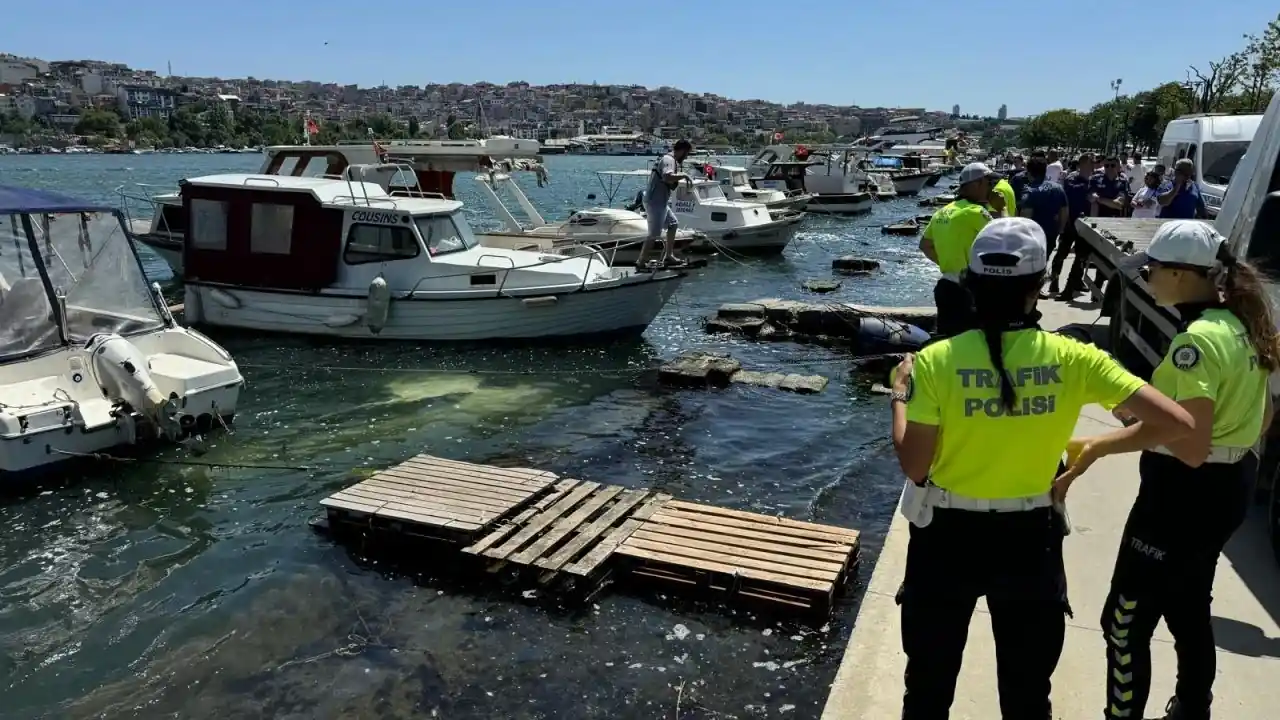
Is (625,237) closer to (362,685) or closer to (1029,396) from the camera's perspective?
(362,685)

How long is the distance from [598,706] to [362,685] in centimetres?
149

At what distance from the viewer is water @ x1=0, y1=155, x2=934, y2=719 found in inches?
223

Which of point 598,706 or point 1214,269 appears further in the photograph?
point 598,706

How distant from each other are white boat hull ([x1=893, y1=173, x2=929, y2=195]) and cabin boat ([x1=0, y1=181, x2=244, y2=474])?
4863 cm

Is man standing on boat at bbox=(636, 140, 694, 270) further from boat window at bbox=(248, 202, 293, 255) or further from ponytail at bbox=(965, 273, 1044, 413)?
ponytail at bbox=(965, 273, 1044, 413)

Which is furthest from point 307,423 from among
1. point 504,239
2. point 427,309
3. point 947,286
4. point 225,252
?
point 504,239

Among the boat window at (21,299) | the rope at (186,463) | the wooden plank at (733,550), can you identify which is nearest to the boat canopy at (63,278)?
the boat window at (21,299)

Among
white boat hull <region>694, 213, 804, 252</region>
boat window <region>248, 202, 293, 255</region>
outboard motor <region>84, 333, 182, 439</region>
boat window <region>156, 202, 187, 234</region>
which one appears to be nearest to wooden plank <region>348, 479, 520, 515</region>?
outboard motor <region>84, 333, 182, 439</region>

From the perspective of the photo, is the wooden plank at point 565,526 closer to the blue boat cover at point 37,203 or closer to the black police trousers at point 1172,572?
the black police trousers at point 1172,572

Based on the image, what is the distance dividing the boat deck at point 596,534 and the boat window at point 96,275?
14.5 ft

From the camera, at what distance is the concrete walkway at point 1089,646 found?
4.11 metres

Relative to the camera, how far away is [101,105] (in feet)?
617

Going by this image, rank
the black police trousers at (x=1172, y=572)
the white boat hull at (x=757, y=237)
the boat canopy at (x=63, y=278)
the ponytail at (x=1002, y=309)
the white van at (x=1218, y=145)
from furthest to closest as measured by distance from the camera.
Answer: the white boat hull at (x=757, y=237) < the white van at (x=1218, y=145) < the boat canopy at (x=63, y=278) < the black police trousers at (x=1172, y=572) < the ponytail at (x=1002, y=309)

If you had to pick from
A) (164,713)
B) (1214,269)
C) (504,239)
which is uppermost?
(1214,269)
